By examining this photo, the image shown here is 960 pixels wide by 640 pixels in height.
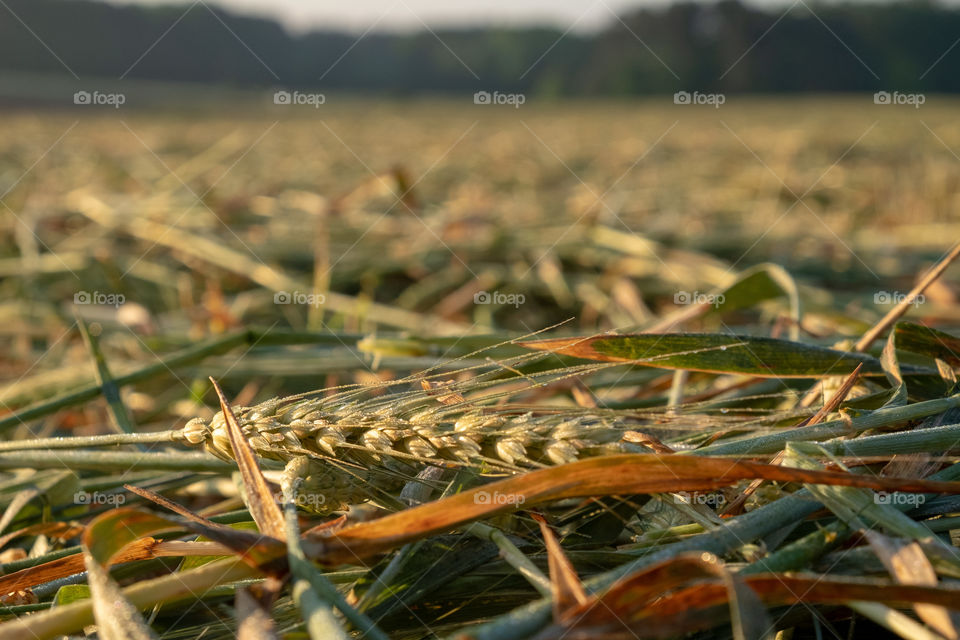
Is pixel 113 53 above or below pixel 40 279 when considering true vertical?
above

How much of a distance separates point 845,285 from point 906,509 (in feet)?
8.03

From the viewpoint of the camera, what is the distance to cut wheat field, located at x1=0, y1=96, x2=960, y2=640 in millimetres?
883

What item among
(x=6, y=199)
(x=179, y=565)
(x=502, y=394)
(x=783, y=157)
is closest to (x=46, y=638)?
(x=179, y=565)

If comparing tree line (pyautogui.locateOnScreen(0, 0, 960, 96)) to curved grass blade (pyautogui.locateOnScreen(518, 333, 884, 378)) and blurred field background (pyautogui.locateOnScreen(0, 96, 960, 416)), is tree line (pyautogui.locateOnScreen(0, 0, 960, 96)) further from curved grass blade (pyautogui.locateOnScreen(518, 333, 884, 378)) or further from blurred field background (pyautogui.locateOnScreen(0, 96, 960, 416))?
curved grass blade (pyautogui.locateOnScreen(518, 333, 884, 378))

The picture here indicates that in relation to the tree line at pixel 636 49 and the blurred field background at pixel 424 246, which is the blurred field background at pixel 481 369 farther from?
the tree line at pixel 636 49

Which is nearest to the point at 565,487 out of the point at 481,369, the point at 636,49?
the point at 481,369

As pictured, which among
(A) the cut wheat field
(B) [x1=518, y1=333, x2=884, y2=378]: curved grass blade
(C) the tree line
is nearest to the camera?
(A) the cut wheat field

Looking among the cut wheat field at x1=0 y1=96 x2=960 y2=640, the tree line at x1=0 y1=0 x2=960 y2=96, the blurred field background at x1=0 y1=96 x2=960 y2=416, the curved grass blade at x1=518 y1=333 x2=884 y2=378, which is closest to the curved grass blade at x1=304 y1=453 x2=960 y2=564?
the cut wheat field at x1=0 y1=96 x2=960 y2=640

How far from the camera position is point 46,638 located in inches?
34.9

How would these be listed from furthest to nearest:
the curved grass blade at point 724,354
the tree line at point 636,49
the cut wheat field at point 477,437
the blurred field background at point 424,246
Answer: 1. the tree line at point 636,49
2. the blurred field background at point 424,246
3. the curved grass blade at point 724,354
4. the cut wheat field at point 477,437

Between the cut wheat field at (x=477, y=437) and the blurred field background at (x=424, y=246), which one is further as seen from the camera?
the blurred field background at (x=424, y=246)

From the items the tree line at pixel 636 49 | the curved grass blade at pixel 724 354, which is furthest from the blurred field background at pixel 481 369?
the tree line at pixel 636 49

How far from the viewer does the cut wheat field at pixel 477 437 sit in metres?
0.88

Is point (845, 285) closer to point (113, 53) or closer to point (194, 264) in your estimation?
point (194, 264)
